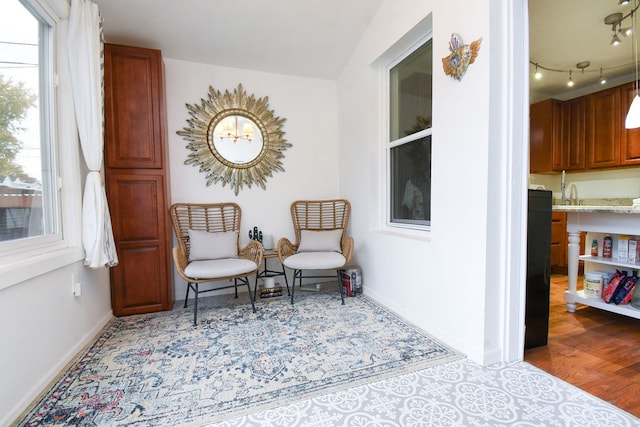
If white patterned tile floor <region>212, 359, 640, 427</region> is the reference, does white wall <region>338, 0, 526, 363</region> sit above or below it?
above

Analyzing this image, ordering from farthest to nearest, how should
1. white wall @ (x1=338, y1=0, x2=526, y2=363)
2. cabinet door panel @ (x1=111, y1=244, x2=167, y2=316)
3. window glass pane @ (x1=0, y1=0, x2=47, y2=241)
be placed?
cabinet door panel @ (x1=111, y1=244, x2=167, y2=316) < white wall @ (x1=338, y1=0, x2=526, y2=363) < window glass pane @ (x1=0, y1=0, x2=47, y2=241)

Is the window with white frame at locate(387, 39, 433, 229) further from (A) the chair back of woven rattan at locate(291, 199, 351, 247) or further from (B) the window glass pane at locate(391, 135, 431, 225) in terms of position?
(A) the chair back of woven rattan at locate(291, 199, 351, 247)

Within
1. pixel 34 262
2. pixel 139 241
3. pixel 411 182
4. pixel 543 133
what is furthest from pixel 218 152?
pixel 543 133

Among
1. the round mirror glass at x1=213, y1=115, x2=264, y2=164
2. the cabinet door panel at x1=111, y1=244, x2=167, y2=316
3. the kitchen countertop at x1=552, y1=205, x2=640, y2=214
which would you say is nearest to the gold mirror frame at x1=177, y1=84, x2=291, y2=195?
the round mirror glass at x1=213, y1=115, x2=264, y2=164

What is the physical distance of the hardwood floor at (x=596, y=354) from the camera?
1416mm

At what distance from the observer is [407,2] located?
2.16m

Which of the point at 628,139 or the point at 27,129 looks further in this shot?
the point at 628,139

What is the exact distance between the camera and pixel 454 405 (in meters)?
1.31

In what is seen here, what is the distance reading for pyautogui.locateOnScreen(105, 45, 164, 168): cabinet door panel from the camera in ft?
7.83

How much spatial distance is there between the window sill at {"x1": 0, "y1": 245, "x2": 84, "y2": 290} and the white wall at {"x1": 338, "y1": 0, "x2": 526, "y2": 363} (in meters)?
2.28

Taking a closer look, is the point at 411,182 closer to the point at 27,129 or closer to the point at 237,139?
the point at 237,139

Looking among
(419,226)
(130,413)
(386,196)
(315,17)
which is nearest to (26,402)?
(130,413)

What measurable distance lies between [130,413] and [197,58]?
9.83 ft

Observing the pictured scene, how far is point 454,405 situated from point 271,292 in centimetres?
196
